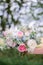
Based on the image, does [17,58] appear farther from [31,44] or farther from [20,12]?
[20,12]

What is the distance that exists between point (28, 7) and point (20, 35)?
0.90 ft

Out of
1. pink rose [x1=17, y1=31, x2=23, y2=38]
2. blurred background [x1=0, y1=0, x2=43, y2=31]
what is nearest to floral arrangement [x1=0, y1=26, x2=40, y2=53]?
pink rose [x1=17, y1=31, x2=23, y2=38]

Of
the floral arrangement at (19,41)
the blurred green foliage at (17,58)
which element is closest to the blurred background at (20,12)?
the floral arrangement at (19,41)

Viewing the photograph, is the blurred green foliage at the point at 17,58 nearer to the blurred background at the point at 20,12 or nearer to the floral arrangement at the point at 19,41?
the floral arrangement at the point at 19,41

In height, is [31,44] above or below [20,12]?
below

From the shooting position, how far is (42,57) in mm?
2502

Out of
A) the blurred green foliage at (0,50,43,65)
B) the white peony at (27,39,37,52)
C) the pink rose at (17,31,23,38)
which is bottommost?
the blurred green foliage at (0,50,43,65)

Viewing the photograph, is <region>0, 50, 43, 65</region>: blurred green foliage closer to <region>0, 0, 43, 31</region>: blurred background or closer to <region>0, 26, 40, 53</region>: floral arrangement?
<region>0, 26, 40, 53</region>: floral arrangement

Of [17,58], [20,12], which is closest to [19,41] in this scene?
[17,58]

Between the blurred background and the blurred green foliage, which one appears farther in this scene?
the blurred background

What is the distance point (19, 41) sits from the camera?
2580mm

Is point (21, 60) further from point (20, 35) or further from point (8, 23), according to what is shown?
point (8, 23)

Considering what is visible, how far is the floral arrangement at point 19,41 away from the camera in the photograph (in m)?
2.55

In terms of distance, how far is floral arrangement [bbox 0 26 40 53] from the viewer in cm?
255
